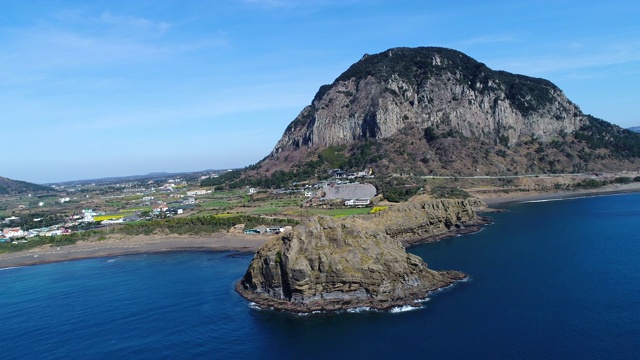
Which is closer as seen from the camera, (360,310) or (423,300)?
(360,310)

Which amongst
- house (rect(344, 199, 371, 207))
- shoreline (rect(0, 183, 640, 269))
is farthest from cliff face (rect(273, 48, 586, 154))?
shoreline (rect(0, 183, 640, 269))

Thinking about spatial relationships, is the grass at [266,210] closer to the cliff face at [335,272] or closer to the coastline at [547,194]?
the cliff face at [335,272]

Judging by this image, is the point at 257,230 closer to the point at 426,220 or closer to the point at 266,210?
the point at 266,210

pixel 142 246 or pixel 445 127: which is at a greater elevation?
pixel 445 127

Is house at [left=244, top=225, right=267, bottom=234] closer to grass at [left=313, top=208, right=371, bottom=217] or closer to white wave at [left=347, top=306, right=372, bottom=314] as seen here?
grass at [left=313, top=208, right=371, bottom=217]

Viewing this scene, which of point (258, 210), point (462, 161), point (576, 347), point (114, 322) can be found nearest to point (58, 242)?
point (258, 210)

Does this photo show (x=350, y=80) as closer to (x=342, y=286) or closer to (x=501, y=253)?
(x=501, y=253)

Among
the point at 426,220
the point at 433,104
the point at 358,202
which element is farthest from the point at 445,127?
the point at 426,220
